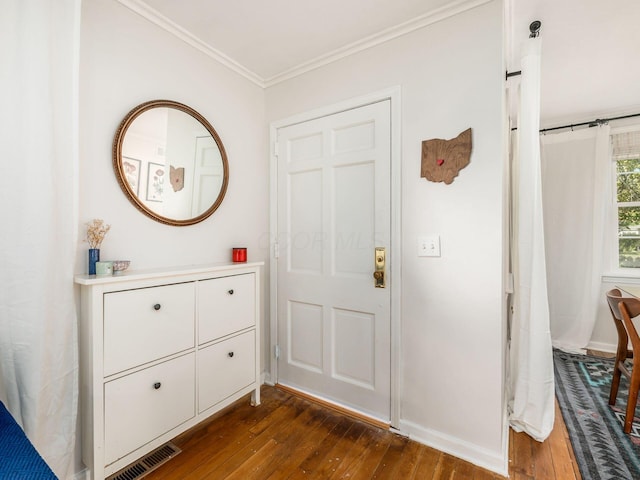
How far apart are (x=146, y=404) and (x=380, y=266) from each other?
145 cm

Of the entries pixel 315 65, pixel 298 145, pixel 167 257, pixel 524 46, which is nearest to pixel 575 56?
pixel 524 46

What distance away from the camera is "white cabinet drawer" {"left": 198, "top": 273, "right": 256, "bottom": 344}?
5.66 ft

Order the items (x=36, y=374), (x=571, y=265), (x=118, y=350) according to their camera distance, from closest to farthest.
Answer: (x=36, y=374), (x=118, y=350), (x=571, y=265)

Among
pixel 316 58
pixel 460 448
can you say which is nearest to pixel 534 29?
pixel 316 58

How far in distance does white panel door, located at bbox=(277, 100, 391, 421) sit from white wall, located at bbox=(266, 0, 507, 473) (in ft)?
0.54

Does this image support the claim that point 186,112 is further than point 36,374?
Yes

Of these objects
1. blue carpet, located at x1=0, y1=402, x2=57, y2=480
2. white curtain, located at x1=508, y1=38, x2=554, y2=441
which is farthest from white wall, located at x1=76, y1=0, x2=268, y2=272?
white curtain, located at x1=508, y1=38, x2=554, y2=441

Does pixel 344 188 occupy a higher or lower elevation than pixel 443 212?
higher

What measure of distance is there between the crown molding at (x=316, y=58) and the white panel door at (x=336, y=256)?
1.32 feet

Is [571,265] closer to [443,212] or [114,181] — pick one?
[443,212]

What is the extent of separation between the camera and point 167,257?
181 cm

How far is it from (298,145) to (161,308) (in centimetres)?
146

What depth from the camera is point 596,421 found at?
1.92 metres

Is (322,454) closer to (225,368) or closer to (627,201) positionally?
(225,368)
